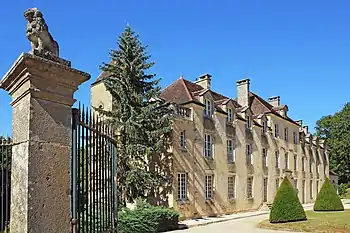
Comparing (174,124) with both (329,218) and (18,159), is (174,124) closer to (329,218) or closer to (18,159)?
(329,218)

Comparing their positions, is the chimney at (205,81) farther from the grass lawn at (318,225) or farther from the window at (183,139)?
the grass lawn at (318,225)

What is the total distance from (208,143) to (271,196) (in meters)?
12.7

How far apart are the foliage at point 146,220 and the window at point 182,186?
3.69 meters

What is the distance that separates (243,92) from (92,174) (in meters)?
33.6

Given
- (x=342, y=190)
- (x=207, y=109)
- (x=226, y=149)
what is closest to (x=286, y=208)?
(x=226, y=149)

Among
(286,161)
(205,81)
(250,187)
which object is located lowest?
(250,187)

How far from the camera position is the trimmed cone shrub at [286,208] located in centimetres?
2320

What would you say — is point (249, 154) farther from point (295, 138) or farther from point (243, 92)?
point (295, 138)

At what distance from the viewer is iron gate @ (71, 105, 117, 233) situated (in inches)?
180

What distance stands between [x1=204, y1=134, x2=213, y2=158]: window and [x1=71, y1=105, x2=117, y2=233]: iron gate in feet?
77.0

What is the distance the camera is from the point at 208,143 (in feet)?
96.1

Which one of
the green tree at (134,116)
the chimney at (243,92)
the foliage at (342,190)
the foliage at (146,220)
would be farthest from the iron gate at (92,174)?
the foliage at (342,190)

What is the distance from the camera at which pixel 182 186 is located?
26.0 metres

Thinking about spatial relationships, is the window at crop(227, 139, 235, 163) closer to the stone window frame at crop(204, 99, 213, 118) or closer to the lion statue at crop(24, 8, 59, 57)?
the stone window frame at crop(204, 99, 213, 118)
